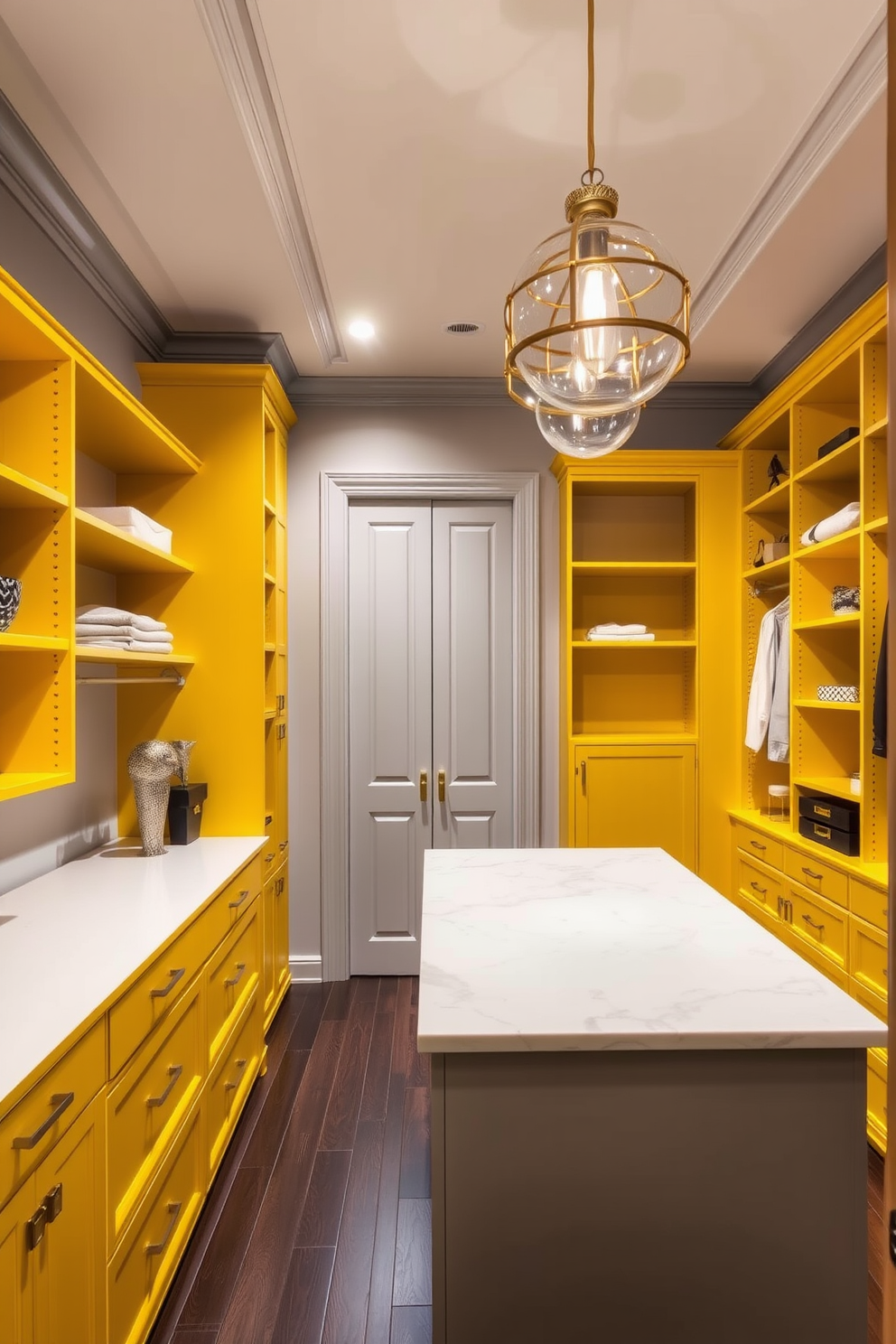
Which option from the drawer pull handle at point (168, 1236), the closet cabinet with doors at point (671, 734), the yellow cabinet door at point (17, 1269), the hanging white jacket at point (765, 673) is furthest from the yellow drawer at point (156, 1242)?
the hanging white jacket at point (765, 673)

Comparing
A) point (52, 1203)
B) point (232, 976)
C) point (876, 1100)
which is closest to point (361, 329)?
point (232, 976)

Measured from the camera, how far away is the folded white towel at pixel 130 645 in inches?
89.1

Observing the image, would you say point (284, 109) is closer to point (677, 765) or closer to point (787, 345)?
point (787, 345)

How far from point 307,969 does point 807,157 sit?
145 inches

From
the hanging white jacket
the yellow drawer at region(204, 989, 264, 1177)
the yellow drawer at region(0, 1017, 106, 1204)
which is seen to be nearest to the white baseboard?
the yellow drawer at region(204, 989, 264, 1177)

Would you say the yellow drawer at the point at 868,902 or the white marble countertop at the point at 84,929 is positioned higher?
the white marble countertop at the point at 84,929

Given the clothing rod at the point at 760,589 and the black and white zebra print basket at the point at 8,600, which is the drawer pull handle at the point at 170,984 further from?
the clothing rod at the point at 760,589

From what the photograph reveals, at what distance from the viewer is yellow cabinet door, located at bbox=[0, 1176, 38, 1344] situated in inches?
43.9

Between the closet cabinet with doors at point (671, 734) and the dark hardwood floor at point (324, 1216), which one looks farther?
the closet cabinet with doors at point (671, 734)

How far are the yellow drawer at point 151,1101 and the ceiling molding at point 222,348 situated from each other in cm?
246

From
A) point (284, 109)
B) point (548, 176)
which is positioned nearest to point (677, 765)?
point (548, 176)

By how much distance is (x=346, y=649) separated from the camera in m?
3.90

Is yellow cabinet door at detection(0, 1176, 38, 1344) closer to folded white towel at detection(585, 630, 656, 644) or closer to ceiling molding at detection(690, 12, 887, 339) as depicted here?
ceiling molding at detection(690, 12, 887, 339)

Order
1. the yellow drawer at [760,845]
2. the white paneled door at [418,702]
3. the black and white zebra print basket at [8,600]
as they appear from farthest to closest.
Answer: the white paneled door at [418,702]
the yellow drawer at [760,845]
the black and white zebra print basket at [8,600]
